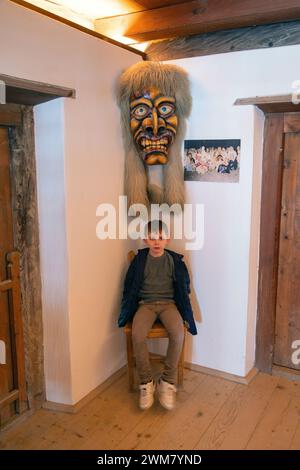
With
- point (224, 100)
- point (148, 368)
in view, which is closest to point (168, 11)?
point (224, 100)

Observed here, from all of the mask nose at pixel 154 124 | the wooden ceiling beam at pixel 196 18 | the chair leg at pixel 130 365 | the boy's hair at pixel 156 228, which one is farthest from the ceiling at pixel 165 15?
the chair leg at pixel 130 365

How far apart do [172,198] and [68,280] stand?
83 centimetres

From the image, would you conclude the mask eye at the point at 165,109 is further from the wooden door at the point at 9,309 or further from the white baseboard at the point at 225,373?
the white baseboard at the point at 225,373

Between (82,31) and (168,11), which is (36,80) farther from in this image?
(168,11)

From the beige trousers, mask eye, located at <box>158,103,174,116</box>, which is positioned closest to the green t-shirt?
the beige trousers

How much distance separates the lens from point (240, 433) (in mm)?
2113

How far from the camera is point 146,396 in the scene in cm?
231

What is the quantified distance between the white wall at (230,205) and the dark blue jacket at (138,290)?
0.60 ft

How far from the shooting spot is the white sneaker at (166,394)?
90.3 inches

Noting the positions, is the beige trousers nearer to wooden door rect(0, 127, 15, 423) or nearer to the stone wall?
the stone wall

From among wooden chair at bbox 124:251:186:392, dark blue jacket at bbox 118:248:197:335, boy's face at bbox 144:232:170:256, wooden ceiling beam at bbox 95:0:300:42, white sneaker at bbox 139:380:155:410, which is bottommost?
white sneaker at bbox 139:380:155:410

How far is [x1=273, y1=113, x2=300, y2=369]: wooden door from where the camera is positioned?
2.44 metres

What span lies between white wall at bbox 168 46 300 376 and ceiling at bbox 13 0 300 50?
169 mm

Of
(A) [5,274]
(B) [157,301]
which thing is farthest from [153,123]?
(A) [5,274]
